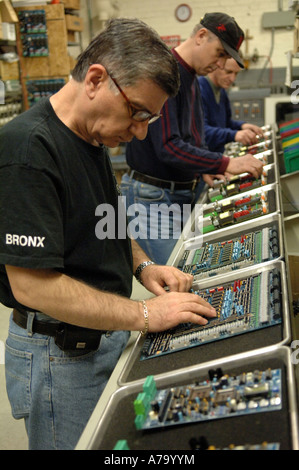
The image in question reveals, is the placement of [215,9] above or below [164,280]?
above

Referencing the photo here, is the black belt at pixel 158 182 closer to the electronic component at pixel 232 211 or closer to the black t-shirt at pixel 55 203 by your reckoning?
the electronic component at pixel 232 211

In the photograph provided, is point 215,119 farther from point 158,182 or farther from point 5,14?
Result: point 5,14

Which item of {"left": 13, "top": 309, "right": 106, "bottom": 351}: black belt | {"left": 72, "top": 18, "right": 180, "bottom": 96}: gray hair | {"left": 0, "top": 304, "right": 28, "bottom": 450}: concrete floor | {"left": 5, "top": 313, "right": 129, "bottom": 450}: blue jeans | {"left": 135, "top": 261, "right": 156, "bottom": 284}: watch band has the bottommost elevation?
{"left": 0, "top": 304, "right": 28, "bottom": 450}: concrete floor

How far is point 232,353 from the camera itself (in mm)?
1170

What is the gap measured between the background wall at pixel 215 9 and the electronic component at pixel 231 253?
20.8 ft

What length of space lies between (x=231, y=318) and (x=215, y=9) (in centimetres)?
735

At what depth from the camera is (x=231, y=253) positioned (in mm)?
1812

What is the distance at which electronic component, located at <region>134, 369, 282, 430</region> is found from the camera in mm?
969

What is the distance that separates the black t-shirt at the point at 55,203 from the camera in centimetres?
108

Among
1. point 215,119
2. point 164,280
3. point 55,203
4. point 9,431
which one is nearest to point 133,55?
point 55,203

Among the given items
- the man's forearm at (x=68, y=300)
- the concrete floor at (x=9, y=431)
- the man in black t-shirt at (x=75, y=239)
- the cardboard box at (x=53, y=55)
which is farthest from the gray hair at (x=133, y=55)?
the cardboard box at (x=53, y=55)

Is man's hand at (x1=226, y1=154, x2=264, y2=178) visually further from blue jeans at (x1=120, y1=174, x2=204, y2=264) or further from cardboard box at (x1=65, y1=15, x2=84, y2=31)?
cardboard box at (x1=65, y1=15, x2=84, y2=31)

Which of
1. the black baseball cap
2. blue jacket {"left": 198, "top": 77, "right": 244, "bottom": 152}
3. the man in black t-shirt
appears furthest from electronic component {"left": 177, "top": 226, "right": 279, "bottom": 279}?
blue jacket {"left": 198, "top": 77, "right": 244, "bottom": 152}
